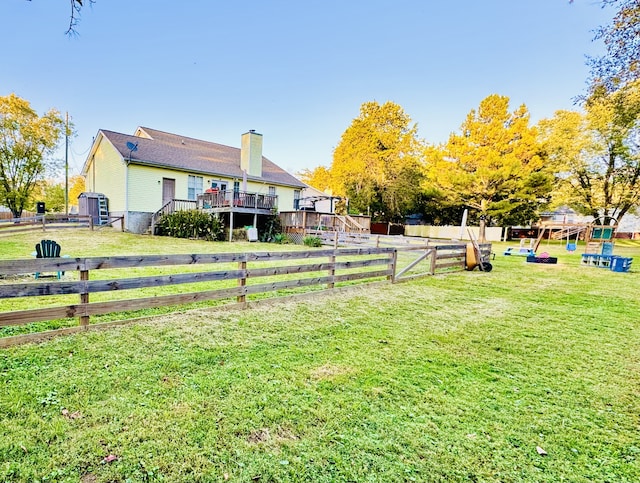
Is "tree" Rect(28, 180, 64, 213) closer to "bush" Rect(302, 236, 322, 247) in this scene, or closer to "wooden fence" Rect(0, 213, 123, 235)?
"wooden fence" Rect(0, 213, 123, 235)

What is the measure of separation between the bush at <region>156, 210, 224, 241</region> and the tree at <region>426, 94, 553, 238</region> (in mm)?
18535

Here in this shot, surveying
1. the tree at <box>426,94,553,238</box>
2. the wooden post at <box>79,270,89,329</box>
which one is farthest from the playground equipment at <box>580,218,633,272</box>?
the wooden post at <box>79,270,89,329</box>

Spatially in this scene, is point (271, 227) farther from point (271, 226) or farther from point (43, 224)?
point (43, 224)

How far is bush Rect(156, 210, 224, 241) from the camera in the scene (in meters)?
15.8

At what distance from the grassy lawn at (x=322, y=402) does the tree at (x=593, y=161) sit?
24081 mm

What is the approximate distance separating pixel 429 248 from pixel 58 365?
8387 millimetres

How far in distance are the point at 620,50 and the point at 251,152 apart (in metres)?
18.8

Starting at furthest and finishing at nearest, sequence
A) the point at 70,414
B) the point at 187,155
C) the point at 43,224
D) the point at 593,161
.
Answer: the point at 593,161 → the point at 187,155 → the point at 43,224 → the point at 70,414

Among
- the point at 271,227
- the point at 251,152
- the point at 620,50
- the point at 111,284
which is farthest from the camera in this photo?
the point at 251,152

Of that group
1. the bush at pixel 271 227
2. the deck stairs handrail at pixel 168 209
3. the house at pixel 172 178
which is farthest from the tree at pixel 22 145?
the bush at pixel 271 227

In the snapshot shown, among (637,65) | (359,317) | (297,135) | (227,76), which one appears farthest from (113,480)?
(297,135)

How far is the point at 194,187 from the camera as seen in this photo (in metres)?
19.4

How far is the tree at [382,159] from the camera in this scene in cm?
2858

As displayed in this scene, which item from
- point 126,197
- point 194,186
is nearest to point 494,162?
point 194,186
